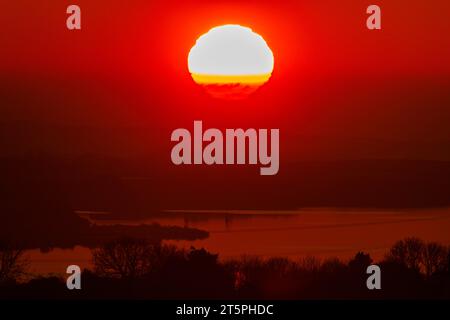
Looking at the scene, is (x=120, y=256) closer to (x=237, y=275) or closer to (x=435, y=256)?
(x=237, y=275)

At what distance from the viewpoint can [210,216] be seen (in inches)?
206

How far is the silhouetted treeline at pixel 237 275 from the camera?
5230 mm

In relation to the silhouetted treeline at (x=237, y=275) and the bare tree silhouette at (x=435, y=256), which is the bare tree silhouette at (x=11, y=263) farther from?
the bare tree silhouette at (x=435, y=256)

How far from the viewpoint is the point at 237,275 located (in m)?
5.23

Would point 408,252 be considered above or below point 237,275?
above

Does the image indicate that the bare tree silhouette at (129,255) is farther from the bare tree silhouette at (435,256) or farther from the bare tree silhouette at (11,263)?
the bare tree silhouette at (435,256)

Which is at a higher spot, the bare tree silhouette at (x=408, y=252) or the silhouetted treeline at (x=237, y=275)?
the bare tree silhouette at (x=408, y=252)

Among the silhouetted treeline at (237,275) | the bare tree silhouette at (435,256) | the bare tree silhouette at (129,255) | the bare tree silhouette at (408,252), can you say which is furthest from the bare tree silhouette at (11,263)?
the bare tree silhouette at (435,256)

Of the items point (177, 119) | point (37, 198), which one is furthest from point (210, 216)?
point (37, 198)

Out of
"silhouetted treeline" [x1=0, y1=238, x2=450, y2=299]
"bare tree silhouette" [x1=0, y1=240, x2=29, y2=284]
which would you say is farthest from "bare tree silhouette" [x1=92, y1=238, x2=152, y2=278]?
"bare tree silhouette" [x1=0, y1=240, x2=29, y2=284]

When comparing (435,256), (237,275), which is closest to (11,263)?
(237,275)

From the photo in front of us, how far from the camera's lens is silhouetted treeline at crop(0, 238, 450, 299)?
17.2ft

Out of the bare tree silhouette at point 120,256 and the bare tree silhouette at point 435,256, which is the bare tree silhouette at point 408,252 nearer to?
the bare tree silhouette at point 435,256

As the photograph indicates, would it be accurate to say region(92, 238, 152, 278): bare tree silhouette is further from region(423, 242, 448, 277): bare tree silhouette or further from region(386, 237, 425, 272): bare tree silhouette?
region(423, 242, 448, 277): bare tree silhouette
